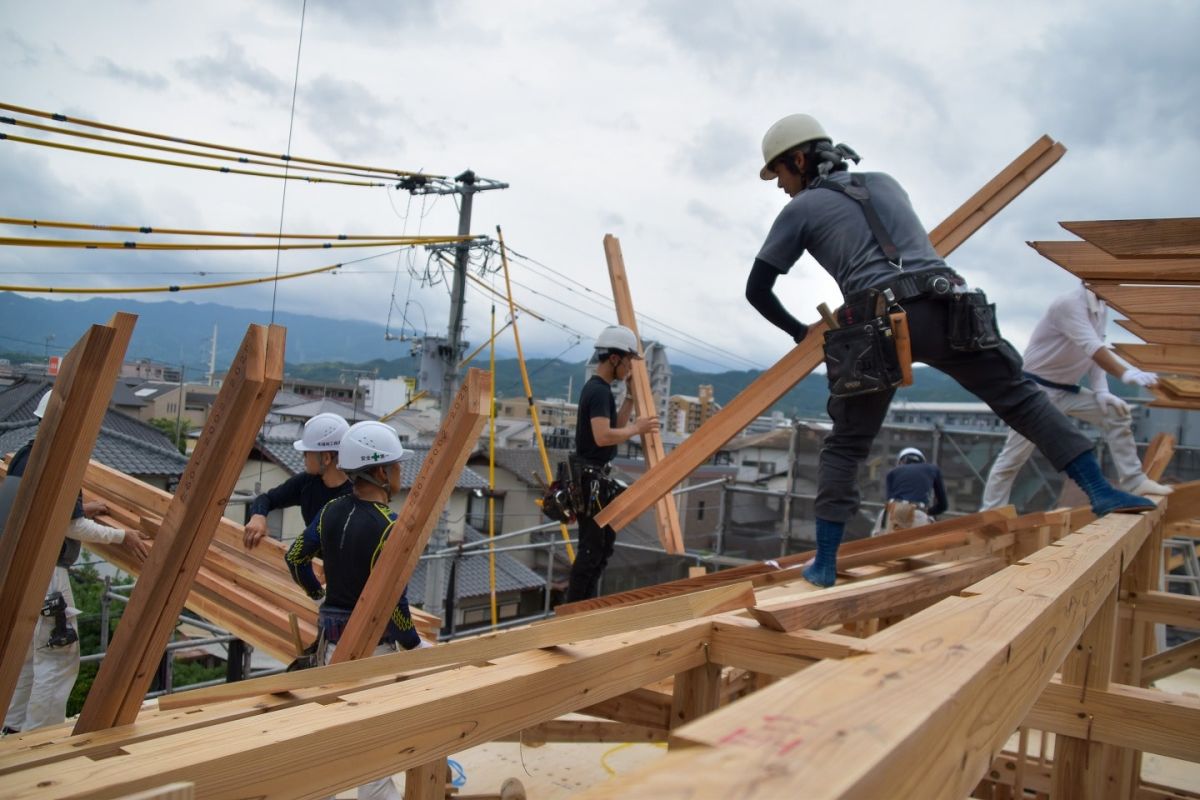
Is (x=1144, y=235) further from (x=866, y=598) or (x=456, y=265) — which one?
(x=456, y=265)

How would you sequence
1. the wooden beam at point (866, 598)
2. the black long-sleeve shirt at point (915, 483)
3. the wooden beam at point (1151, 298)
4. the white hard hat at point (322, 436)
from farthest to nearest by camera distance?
the black long-sleeve shirt at point (915, 483), the white hard hat at point (322, 436), the wooden beam at point (1151, 298), the wooden beam at point (866, 598)

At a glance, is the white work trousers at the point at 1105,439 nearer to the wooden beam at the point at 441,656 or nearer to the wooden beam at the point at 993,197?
the wooden beam at the point at 993,197

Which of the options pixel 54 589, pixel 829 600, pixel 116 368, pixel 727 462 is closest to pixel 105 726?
pixel 116 368

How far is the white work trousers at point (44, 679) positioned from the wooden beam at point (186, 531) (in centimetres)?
384

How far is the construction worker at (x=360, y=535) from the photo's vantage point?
3.10 metres

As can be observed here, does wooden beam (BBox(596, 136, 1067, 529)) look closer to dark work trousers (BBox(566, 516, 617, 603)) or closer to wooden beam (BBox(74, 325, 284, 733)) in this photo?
dark work trousers (BBox(566, 516, 617, 603))

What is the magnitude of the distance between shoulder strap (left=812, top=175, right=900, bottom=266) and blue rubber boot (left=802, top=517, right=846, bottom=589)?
3.04 feet

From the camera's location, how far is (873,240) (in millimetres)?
2795

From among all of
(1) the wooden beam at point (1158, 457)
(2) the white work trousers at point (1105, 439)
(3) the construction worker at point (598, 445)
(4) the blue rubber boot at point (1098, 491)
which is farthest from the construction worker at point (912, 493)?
(4) the blue rubber boot at point (1098, 491)

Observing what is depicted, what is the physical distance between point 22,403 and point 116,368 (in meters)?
13.8

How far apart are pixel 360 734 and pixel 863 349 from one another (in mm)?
2067

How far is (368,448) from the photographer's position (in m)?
3.22

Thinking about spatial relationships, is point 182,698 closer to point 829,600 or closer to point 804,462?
point 829,600

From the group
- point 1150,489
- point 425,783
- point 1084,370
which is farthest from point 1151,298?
point 425,783
